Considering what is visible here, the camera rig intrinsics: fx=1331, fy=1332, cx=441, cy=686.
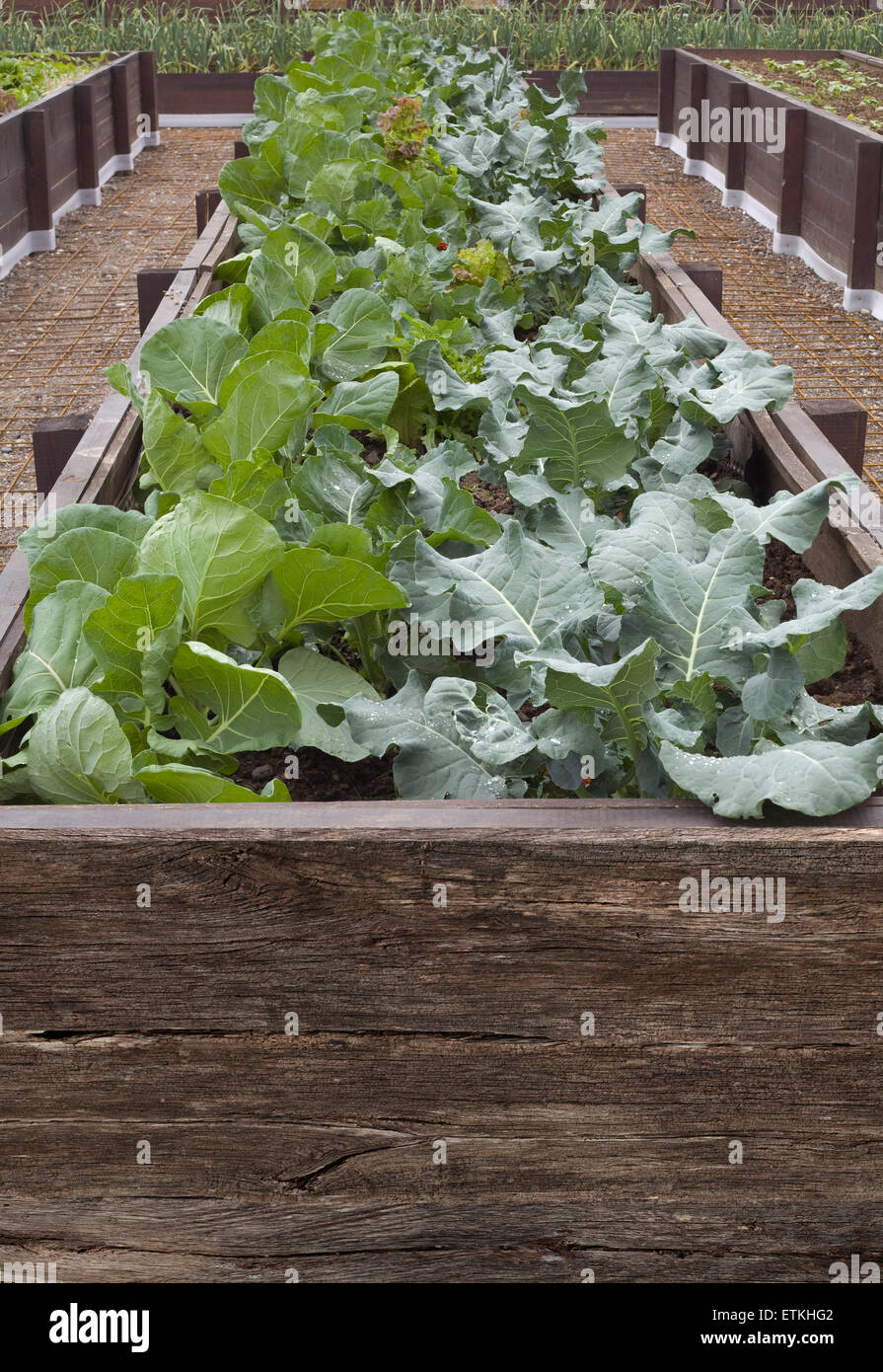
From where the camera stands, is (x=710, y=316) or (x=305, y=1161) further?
(x=710, y=316)

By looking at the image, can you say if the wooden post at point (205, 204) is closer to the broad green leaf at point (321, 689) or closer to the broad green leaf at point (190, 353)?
the broad green leaf at point (190, 353)

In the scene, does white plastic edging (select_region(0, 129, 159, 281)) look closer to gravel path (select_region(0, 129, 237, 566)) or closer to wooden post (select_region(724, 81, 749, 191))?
gravel path (select_region(0, 129, 237, 566))

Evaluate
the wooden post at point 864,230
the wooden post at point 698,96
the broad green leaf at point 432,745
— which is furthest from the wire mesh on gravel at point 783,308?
the broad green leaf at point 432,745

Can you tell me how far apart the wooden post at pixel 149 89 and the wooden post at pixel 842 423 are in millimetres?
9211

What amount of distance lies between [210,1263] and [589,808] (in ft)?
1.90

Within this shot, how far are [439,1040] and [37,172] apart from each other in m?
6.87

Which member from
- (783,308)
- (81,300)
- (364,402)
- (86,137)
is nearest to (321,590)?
(364,402)

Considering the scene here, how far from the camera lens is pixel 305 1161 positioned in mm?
1191

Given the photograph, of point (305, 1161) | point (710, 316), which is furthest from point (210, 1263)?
point (710, 316)

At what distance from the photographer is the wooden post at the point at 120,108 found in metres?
9.23

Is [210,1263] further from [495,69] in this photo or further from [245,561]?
[495,69]

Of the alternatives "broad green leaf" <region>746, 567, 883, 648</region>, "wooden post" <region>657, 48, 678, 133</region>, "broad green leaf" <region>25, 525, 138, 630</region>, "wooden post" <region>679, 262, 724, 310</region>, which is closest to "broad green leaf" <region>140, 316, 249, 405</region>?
"broad green leaf" <region>25, 525, 138, 630</region>

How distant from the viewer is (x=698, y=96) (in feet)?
30.3

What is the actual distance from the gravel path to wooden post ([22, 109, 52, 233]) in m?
0.17
